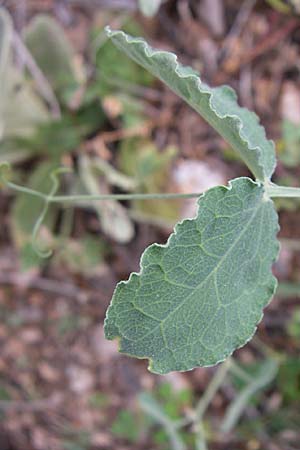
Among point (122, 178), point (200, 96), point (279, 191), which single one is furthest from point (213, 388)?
point (200, 96)

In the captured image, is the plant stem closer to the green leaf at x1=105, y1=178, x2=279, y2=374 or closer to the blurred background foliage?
the blurred background foliage

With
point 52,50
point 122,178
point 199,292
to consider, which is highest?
point 52,50

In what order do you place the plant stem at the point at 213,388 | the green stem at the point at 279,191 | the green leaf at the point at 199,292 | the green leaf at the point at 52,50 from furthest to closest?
1. the green leaf at the point at 52,50
2. the plant stem at the point at 213,388
3. the green stem at the point at 279,191
4. the green leaf at the point at 199,292

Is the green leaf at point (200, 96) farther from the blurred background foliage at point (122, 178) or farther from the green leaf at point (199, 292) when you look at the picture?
the blurred background foliage at point (122, 178)

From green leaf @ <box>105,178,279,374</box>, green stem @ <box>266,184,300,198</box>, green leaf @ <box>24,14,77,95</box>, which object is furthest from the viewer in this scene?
green leaf @ <box>24,14,77,95</box>

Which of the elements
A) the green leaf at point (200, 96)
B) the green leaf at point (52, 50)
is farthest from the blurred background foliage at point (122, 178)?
the green leaf at point (200, 96)

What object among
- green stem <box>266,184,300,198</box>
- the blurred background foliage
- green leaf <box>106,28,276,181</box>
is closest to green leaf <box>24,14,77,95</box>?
the blurred background foliage

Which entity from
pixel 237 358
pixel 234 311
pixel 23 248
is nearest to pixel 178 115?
pixel 23 248

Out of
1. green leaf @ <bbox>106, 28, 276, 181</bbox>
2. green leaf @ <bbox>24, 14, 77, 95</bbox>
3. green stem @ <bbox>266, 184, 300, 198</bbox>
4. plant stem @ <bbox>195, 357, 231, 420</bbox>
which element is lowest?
plant stem @ <bbox>195, 357, 231, 420</bbox>

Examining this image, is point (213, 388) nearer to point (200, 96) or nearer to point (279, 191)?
point (279, 191)
